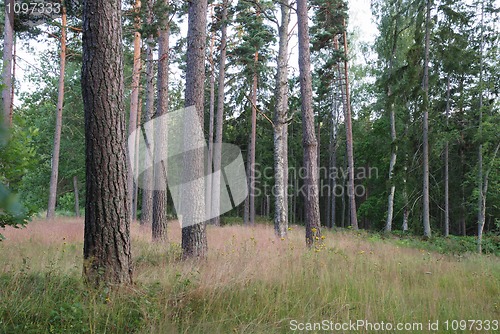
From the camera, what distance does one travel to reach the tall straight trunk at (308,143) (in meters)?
8.02

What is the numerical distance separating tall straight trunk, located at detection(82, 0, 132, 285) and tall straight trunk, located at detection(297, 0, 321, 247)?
4888 mm

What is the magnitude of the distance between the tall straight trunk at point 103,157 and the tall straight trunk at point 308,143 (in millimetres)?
4888

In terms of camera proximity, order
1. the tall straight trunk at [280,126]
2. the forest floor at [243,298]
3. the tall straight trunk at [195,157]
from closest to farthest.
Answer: the forest floor at [243,298], the tall straight trunk at [195,157], the tall straight trunk at [280,126]

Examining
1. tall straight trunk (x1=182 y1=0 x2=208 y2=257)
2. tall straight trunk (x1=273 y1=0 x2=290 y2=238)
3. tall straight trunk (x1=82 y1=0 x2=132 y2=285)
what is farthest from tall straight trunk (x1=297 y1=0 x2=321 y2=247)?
tall straight trunk (x1=82 y1=0 x2=132 y2=285)

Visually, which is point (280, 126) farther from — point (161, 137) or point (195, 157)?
point (195, 157)

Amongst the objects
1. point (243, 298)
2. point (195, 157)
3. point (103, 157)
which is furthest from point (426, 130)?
Answer: point (103, 157)

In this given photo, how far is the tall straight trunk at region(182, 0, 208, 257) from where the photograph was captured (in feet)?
19.9

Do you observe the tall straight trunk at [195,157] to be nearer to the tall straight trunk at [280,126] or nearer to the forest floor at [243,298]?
the forest floor at [243,298]

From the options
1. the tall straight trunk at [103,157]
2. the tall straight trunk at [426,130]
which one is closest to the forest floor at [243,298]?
the tall straight trunk at [103,157]

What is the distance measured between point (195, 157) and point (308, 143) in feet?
9.71

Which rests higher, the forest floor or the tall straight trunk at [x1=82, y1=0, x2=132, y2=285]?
the tall straight trunk at [x1=82, y1=0, x2=132, y2=285]

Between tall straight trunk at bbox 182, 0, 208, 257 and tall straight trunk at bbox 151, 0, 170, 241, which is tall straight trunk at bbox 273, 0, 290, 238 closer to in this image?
tall straight trunk at bbox 151, 0, 170, 241

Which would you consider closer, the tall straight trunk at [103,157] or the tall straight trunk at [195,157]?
the tall straight trunk at [103,157]

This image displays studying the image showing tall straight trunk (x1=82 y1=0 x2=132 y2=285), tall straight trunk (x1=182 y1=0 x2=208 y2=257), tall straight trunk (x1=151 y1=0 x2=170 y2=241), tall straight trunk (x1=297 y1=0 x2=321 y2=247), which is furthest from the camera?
tall straight trunk (x1=151 y1=0 x2=170 y2=241)
